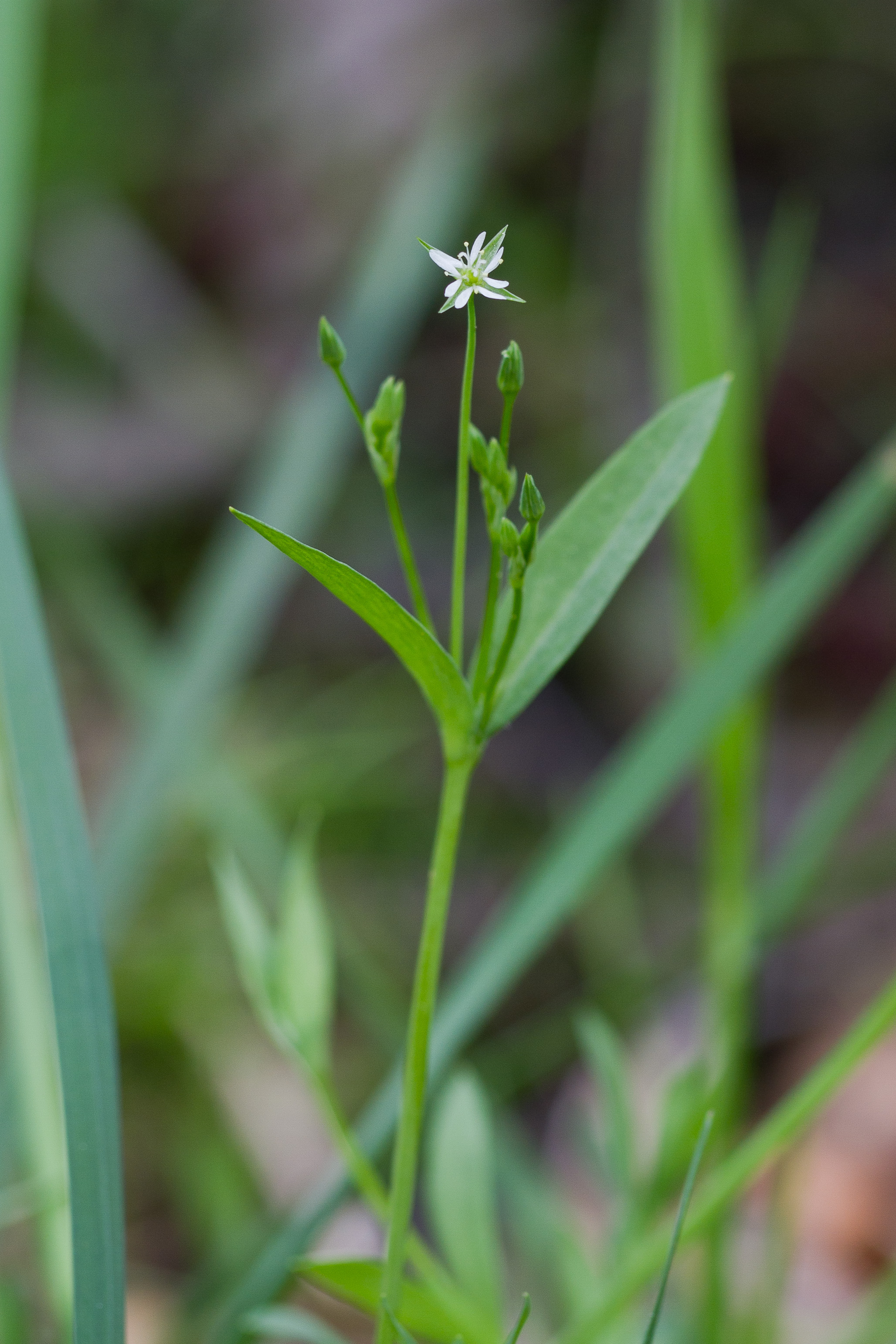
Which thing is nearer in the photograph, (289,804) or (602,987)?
(602,987)

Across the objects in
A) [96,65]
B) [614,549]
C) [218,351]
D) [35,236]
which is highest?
[96,65]

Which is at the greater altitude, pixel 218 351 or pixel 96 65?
pixel 96 65

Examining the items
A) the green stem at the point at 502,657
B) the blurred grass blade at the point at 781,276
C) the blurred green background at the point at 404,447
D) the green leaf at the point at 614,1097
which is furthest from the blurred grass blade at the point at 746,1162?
the blurred grass blade at the point at 781,276

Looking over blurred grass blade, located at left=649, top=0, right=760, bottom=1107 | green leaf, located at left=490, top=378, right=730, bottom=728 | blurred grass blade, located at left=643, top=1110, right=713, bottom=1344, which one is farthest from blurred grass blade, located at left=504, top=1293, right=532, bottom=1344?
blurred grass blade, located at left=649, top=0, right=760, bottom=1107

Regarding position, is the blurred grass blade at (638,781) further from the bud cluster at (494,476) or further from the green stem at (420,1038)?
the bud cluster at (494,476)

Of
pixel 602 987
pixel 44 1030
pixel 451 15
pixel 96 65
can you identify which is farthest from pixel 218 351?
pixel 44 1030

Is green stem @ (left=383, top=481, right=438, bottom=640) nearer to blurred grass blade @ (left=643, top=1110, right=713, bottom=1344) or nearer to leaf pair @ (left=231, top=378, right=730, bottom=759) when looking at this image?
leaf pair @ (left=231, top=378, right=730, bottom=759)

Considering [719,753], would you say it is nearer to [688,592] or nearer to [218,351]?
[688,592]

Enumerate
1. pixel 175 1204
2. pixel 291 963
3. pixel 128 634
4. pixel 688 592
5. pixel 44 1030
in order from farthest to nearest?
pixel 128 634, pixel 175 1204, pixel 688 592, pixel 44 1030, pixel 291 963
